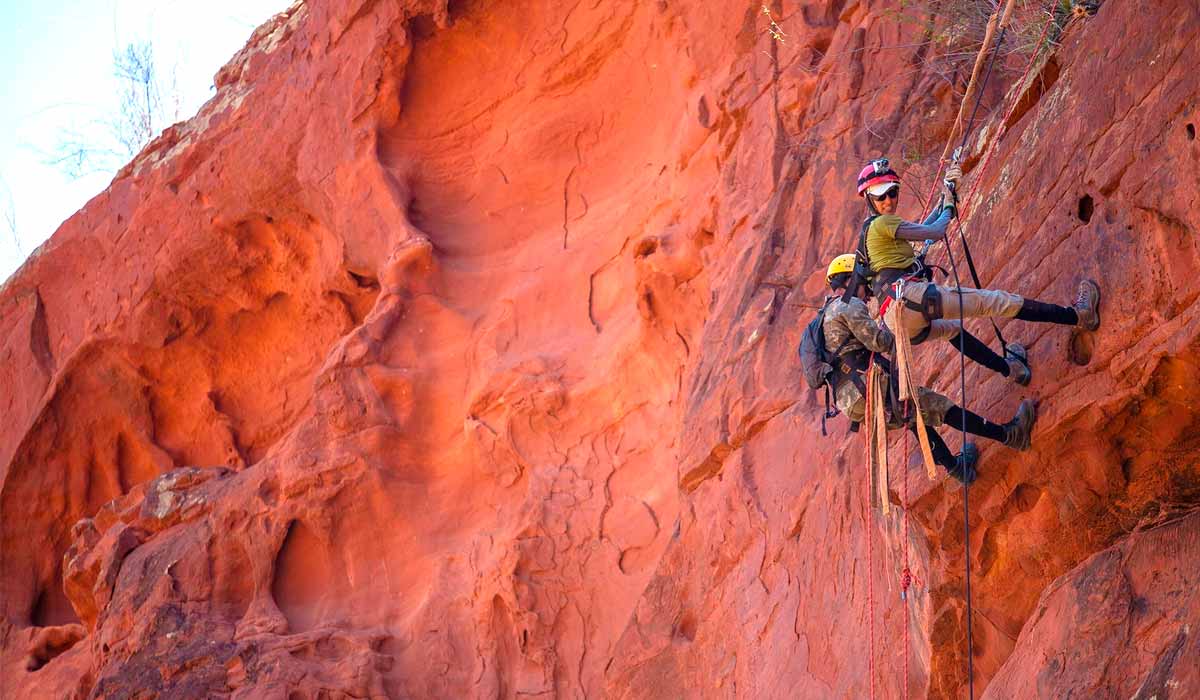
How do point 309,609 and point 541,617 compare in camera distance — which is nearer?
point 541,617

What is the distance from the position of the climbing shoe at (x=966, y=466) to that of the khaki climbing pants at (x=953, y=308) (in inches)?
25.6

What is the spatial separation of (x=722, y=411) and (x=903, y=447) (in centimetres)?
226

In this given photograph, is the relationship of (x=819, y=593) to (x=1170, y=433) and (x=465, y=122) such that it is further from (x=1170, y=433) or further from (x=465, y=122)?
(x=465, y=122)

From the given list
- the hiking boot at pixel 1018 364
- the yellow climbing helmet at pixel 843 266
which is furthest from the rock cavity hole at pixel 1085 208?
the yellow climbing helmet at pixel 843 266

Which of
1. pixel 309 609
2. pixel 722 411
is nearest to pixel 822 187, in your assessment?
pixel 722 411

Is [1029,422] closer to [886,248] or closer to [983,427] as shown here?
[983,427]

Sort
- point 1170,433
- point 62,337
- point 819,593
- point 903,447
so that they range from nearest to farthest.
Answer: point 1170,433, point 903,447, point 819,593, point 62,337

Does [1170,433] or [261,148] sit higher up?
[261,148]

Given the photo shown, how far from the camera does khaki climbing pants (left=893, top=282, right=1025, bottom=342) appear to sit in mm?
7445

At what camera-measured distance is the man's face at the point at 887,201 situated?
8.19 m

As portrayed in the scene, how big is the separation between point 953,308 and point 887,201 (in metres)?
0.87

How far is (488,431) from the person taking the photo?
528 inches

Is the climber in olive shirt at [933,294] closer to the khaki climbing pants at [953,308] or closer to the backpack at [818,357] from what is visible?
the khaki climbing pants at [953,308]

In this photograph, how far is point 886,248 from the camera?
8.06 metres
